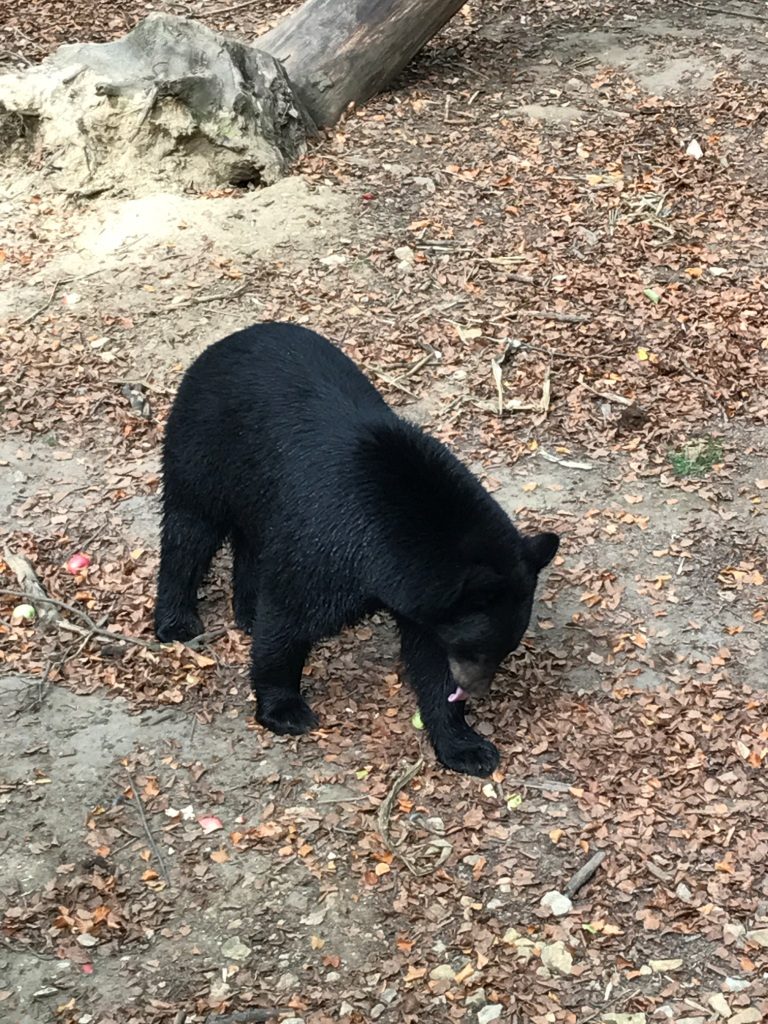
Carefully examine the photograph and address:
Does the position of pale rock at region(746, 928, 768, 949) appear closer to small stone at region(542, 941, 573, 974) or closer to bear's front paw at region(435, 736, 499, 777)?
small stone at region(542, 941, 573, 974)

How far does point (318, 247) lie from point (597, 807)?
4.84 metres

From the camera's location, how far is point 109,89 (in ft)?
29.1

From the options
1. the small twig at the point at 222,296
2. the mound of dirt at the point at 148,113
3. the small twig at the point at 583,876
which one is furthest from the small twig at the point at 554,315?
the small twig at the point at 583,876

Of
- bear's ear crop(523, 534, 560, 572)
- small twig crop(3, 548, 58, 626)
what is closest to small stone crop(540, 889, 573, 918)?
bear's ear crop(523, 534, 560, 572)

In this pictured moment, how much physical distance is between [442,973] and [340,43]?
24.7 feet

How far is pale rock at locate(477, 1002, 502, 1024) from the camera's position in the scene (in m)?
4.42

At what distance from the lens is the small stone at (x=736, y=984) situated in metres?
4.50

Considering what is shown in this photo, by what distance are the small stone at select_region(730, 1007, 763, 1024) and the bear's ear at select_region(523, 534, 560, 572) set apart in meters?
1.72

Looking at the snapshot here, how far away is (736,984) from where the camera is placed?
178 inches

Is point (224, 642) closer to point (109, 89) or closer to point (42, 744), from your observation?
point (42, 744)

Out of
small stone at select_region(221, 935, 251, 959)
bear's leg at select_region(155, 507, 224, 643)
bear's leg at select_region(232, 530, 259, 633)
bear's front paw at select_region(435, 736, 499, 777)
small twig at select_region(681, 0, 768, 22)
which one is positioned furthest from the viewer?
small twig at select_region(681, 0, 768, 22)

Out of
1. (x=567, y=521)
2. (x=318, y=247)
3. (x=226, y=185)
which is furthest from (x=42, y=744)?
(x=226, y=185)

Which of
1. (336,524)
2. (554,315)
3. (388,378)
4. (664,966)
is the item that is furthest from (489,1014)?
(554,315)

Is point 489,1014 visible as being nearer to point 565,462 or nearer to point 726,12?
point 565,462
